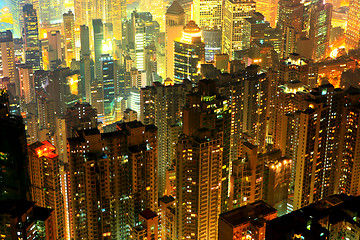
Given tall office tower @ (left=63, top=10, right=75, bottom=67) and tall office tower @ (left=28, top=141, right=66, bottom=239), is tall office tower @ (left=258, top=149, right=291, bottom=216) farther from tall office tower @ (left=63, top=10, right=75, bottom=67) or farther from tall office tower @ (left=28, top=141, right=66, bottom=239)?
tall office tower @ (left=63, top=10, right=75, bottom=67)

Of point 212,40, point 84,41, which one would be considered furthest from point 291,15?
point 84,41

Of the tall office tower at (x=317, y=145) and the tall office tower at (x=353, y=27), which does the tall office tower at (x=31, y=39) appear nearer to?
the tall office tower at (x=353, y=27)

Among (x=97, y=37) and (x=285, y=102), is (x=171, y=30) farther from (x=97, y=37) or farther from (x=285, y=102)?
(x=285, y=102)

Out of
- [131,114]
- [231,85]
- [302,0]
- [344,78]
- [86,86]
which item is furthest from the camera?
[302,0]

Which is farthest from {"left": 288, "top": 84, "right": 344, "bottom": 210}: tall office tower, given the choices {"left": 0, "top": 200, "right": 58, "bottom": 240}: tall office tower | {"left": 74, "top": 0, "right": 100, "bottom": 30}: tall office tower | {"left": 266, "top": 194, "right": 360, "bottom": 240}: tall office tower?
{"left": 74, "top": 0, "right": 100, "bottom": 30}: tall office tower

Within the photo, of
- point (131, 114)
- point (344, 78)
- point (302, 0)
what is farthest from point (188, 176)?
point (302, 0)

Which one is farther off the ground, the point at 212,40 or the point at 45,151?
the point at 45,151

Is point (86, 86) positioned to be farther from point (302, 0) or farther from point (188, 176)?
point (188, 176)
